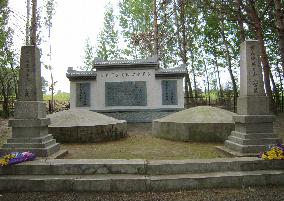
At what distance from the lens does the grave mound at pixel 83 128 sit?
9.00 m

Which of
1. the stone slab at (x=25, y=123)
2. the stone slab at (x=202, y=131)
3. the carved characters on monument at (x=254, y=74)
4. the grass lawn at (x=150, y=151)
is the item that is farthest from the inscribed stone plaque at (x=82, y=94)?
the carved characters on monument at (x=254, y=74)

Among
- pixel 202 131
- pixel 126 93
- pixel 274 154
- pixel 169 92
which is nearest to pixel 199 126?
Result: pixel 202 131

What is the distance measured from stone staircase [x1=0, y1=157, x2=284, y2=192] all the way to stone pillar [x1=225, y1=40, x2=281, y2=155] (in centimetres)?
71

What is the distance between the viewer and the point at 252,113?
21.1 feet

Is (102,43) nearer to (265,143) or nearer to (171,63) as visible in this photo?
(171,63)

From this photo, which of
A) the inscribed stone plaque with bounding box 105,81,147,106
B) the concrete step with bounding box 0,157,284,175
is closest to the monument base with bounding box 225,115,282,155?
the concrete step with bounding box 0,157,284,175

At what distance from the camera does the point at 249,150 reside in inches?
241

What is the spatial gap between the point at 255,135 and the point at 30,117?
5.18 meters

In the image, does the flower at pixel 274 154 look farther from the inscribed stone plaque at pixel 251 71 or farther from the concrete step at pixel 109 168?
the inscribed stone plaque at pixel 251 71

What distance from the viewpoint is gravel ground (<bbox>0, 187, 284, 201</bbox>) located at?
4.66m

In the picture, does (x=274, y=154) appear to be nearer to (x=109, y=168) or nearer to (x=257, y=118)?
(x=257, y=118)

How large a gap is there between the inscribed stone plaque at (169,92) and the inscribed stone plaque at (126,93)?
129 cm

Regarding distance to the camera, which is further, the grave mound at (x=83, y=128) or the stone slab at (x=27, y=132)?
the grave mound at (x=83, y=128)

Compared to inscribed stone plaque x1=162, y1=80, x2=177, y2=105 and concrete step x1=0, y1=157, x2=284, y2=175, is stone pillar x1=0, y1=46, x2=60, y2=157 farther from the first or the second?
inscribed stone plaque x1=162, y1=80, x2=177, y2=105
